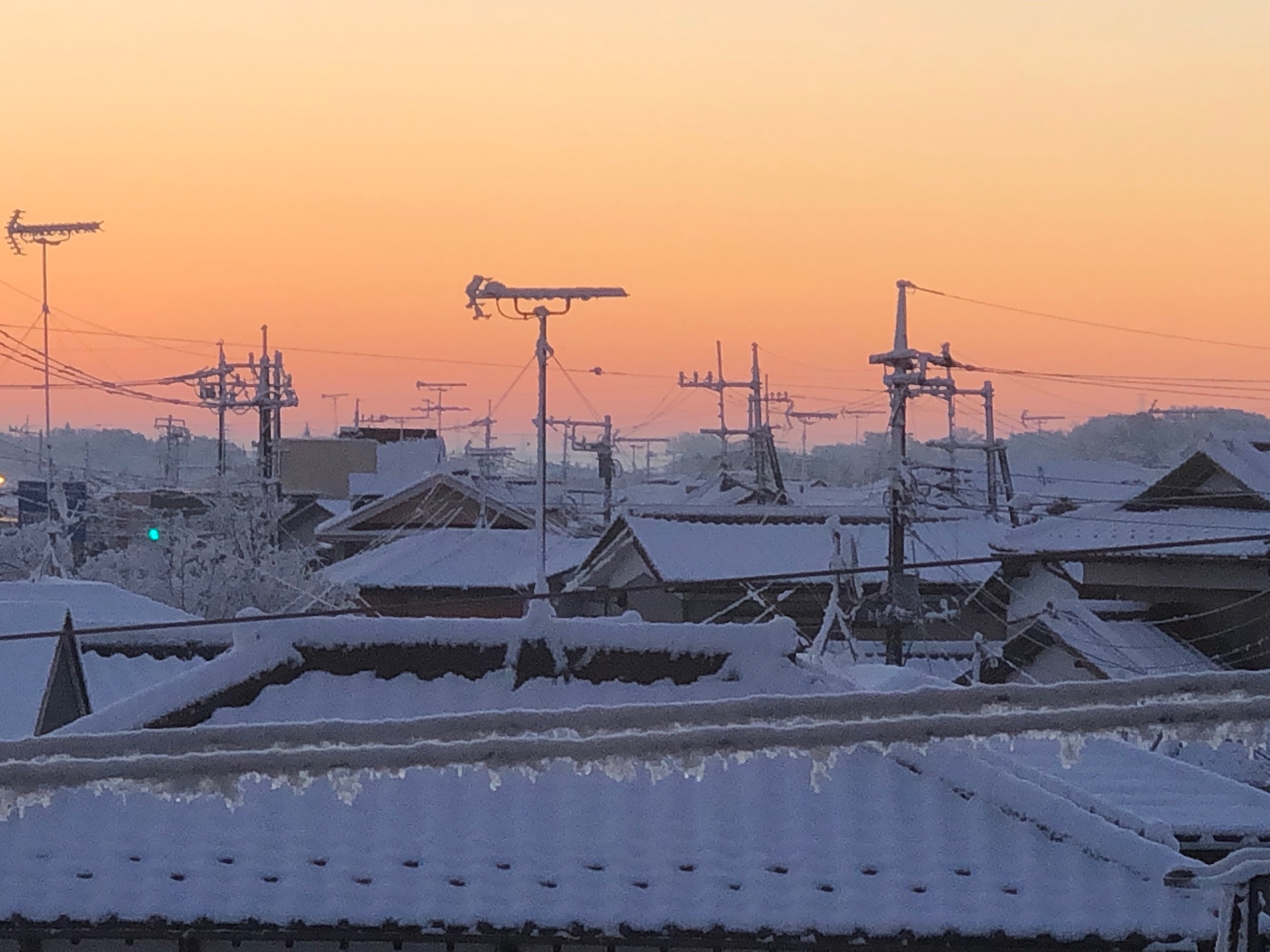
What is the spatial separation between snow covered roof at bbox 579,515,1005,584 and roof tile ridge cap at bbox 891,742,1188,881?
14726 millimetres

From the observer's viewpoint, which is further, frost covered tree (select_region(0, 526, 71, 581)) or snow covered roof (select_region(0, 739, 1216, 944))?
frost covered tree (select_region(0, 526, 71, 581))

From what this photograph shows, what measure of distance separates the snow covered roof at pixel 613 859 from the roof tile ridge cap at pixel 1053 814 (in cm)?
1

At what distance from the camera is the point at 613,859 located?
7121 millimetres

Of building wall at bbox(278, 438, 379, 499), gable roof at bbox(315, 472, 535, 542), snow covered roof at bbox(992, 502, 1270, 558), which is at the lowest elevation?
snow covered roof at bbox(992, 502, 1270, 558)

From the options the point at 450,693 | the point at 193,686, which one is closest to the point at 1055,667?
the point at 450,693

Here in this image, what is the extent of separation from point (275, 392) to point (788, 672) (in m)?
24.5

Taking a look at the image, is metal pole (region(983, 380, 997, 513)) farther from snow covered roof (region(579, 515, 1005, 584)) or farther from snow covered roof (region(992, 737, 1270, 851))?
snow covered roof (region(992, 737, 1270, 851))

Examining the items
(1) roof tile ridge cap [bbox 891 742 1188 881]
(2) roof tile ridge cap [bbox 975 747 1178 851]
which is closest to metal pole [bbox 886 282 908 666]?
(2) roof tile ridge cap [bbox 975 747 1178 851]

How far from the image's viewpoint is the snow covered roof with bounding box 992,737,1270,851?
8.11 meters

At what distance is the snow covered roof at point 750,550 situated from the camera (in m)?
23.7

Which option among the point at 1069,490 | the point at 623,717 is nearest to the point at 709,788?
the point at 623,717

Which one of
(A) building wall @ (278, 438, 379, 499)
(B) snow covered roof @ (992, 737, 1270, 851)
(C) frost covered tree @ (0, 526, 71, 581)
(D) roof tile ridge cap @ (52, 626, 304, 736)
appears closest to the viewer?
(B) snow covered roof @ (992, 737, 1270, 851)

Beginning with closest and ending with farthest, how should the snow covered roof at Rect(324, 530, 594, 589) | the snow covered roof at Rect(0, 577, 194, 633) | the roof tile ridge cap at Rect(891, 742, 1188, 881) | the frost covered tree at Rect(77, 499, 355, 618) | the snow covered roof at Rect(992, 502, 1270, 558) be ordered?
the roof tile ridge cap at Rect(891, 742, 1188, 881)
the snow covered roof at Rect(992, 502, 1270, 558)
the snow covered roof at Rect(0, 577, 194, 633)
the frost covered tree at Rect(77, 499, 355, 618)
the snow covered roof at Rect(324, 530, 594, 589)

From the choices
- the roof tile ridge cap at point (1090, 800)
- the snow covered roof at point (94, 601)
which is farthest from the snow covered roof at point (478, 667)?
the snow covered roof at point (94, 601)
